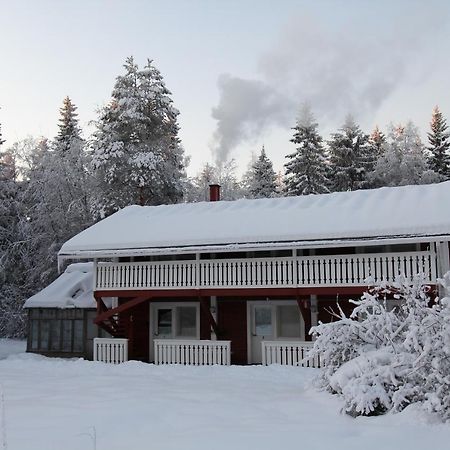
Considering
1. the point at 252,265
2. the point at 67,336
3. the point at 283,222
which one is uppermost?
the point at 283,222

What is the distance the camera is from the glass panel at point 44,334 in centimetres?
2245

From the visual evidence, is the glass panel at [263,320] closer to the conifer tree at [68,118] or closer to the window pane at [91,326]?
the window pane at [91,326]

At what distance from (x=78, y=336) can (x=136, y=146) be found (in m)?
16.7

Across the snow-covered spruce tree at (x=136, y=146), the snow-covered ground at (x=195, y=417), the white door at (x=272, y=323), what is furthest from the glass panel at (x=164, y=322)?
the snow-covered spruce tree at (x=136, y=146)

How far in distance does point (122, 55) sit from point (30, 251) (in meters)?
14.0

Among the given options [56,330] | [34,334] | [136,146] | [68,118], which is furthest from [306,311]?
[68,118]

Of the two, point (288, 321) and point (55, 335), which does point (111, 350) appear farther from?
point (288, 321)

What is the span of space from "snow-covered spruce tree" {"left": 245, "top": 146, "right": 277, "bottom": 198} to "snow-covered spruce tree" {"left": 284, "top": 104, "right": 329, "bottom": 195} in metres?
3.23

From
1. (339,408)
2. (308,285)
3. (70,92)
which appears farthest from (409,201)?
(70,92)

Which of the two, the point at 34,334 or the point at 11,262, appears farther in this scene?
the point at 11,262

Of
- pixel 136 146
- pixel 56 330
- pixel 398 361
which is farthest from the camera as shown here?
pixel 136 146

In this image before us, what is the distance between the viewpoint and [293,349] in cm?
1700

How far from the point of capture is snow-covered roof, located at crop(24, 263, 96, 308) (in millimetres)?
22062

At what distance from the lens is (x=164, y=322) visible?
2123cm
